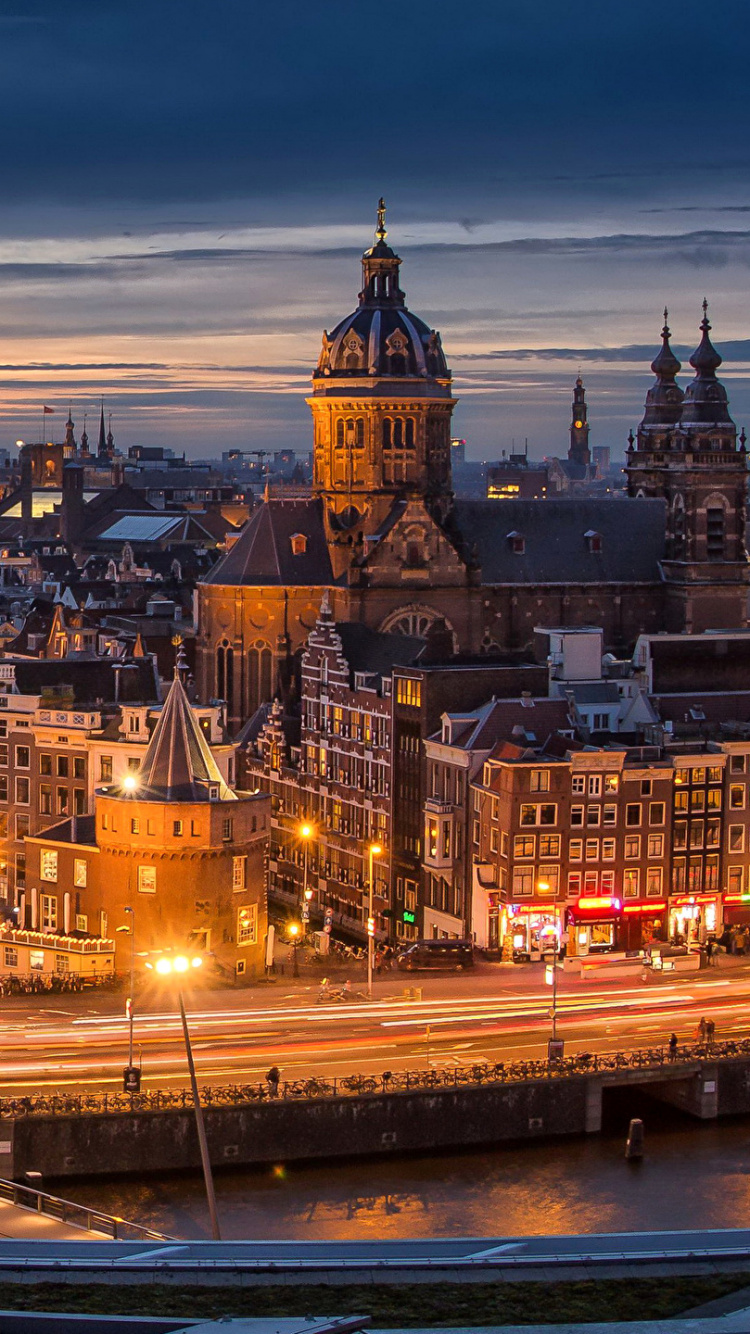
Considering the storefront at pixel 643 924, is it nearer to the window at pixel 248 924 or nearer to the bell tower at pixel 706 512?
the window at pixel 248 924

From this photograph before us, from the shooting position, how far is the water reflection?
8650 centimetres

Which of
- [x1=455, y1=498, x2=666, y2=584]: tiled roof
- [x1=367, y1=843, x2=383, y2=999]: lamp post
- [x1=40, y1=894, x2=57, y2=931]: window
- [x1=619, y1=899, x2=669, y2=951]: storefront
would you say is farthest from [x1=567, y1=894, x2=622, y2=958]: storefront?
[x1=455, y1=498, x2=666, y2=584]: tiled roof

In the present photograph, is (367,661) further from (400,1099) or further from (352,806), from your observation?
(400,1099)

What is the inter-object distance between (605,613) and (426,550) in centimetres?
1341

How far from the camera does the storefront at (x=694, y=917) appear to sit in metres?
118

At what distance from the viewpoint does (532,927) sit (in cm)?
11569

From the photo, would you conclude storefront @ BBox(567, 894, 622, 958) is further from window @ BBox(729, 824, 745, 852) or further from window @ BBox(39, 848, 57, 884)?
window @ BBox(39, 848, 57, 884)

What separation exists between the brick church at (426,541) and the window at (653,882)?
137ft

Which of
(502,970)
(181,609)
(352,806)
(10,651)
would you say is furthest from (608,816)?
(181,609)

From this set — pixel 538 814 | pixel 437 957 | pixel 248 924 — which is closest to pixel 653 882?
pixel 538 814

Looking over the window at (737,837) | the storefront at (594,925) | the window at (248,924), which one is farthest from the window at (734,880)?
the window at (248,924)

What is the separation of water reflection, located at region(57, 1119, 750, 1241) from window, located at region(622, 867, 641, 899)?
827 inches

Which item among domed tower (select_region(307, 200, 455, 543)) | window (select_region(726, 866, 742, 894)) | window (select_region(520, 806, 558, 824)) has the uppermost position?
domed tower (select_region(307, 200, 455, 543))

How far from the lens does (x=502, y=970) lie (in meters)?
112
